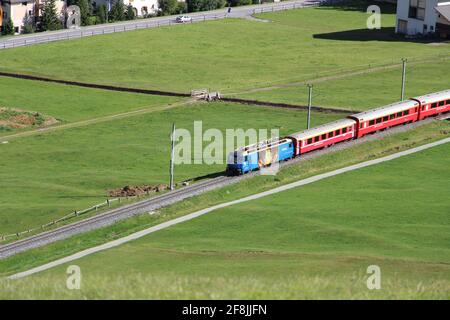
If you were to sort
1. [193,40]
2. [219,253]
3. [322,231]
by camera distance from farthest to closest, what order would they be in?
[193,40] < [322,231] < [219,253]

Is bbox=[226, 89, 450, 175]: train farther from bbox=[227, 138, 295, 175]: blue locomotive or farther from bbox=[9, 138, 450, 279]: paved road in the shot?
bbox=[9, 138, 450, 279]: paved road

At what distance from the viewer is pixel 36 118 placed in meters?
104

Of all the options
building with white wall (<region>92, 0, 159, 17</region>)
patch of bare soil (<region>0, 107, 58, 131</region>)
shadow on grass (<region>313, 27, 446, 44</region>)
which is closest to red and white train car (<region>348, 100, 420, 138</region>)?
patch of bare soil (<region>0, 107, 58, 131</region>)

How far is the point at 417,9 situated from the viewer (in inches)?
5979

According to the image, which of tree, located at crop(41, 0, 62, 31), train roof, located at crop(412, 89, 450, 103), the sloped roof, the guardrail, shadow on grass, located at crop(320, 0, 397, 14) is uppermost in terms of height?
the sloped roof

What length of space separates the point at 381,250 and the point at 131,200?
20.9 m

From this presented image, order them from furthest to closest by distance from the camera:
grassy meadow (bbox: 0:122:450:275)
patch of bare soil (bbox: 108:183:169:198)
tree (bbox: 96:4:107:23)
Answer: tree (bbox: 96:4:107:23), patch of bare soil (bbox: 108:183:169:198), grassy meadow (bbox: 0:122:450:275)

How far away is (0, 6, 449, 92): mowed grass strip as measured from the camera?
410 feet

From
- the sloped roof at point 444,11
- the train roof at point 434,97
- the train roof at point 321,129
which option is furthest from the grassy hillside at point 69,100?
the sloped roof at point 444,11

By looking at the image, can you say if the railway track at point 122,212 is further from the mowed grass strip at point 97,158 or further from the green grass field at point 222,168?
the mowed grass strip at point 97,158

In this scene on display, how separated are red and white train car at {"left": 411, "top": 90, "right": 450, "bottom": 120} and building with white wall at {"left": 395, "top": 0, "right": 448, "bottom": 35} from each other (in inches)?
1862

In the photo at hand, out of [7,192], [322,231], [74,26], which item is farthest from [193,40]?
[322,231]

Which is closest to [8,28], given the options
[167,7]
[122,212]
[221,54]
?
[167,7]

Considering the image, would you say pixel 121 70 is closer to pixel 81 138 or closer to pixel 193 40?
pixel 193 40
